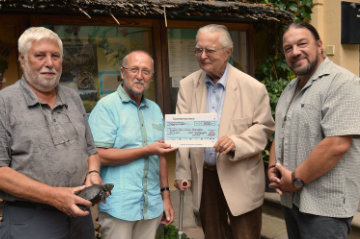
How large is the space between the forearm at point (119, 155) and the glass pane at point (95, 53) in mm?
2163

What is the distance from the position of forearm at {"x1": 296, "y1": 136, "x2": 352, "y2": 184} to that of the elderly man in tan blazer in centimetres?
56

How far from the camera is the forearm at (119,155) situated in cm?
247

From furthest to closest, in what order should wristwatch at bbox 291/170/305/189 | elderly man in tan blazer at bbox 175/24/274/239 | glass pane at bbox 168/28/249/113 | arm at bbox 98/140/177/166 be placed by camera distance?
glass pane at bbox 168/28/249/113
elderly man in tan blazer at bbox 175/24/274/239
arm at bbox 98/140/177/166
wristwatch at bbox 291/170/305/189

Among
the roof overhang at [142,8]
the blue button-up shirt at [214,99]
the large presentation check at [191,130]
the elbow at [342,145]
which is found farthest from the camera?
the roof overhang at [142,8]

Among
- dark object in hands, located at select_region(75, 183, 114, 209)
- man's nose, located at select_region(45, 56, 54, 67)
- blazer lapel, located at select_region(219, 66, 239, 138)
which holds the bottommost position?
dark object in hands, located at select_region(75, 183, 114, 209)

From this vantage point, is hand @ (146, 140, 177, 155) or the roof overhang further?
the roof overhang

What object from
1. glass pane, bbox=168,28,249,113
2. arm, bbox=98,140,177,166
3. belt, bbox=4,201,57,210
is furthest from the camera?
glass pane, bbox=168,28,249,113

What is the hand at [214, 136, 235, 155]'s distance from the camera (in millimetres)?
2558

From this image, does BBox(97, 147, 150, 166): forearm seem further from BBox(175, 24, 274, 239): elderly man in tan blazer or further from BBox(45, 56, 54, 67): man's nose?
BBox(45, 56, 54, 67): man's nose

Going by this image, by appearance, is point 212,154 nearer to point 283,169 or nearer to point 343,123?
point 283,169

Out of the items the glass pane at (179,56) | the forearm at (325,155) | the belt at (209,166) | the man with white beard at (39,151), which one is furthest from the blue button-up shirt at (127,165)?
the glass pane at (179,56)

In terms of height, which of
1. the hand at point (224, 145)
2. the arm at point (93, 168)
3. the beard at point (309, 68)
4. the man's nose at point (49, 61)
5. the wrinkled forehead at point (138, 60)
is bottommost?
the arm at point (93, 168)

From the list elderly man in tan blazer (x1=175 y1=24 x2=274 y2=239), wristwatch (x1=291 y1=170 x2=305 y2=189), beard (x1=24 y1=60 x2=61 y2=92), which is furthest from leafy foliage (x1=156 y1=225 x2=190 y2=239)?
beard (x1=24 y1=60 x2=61 y2=92)

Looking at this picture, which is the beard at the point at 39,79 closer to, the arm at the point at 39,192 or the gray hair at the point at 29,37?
the gray hair at the point at 29,37
